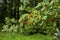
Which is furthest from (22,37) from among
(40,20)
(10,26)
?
(10,26)

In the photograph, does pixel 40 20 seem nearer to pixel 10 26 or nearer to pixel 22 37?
pixel 22 37

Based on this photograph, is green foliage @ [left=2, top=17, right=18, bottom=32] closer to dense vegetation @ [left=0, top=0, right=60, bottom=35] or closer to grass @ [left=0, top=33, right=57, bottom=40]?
dense vegetation @ [left=0, top=0, right=60, bottom=35]

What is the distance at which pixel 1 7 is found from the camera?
11.9 metres

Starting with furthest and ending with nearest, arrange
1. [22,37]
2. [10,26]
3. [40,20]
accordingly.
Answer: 1. [10,26]
2. [40,20]
3. [22,37]

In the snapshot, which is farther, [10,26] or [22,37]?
[10,26]

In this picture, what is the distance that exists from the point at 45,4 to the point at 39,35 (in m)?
1.43

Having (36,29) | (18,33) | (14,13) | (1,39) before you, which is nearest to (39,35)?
(36,29)

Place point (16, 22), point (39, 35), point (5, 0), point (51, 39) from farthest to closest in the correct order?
point (5, 0) → point (16, 22) → point (39, 35) → point (51, 39)

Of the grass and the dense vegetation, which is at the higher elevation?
the dense vegetation

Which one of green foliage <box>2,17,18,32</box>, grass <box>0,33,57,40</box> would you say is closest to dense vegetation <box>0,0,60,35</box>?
green foliage <box>2,17,18,32</box>

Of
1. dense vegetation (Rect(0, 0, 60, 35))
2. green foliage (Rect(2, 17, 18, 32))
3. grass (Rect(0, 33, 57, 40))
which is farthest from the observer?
green foliage (Rect(2, 17, 18, 32))

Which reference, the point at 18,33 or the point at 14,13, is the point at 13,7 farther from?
the point at 18,33

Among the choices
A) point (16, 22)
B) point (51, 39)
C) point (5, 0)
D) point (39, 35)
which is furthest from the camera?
point (5, 0)

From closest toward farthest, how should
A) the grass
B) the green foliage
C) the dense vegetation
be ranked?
the grass
the dense vegetation
the green foliage
